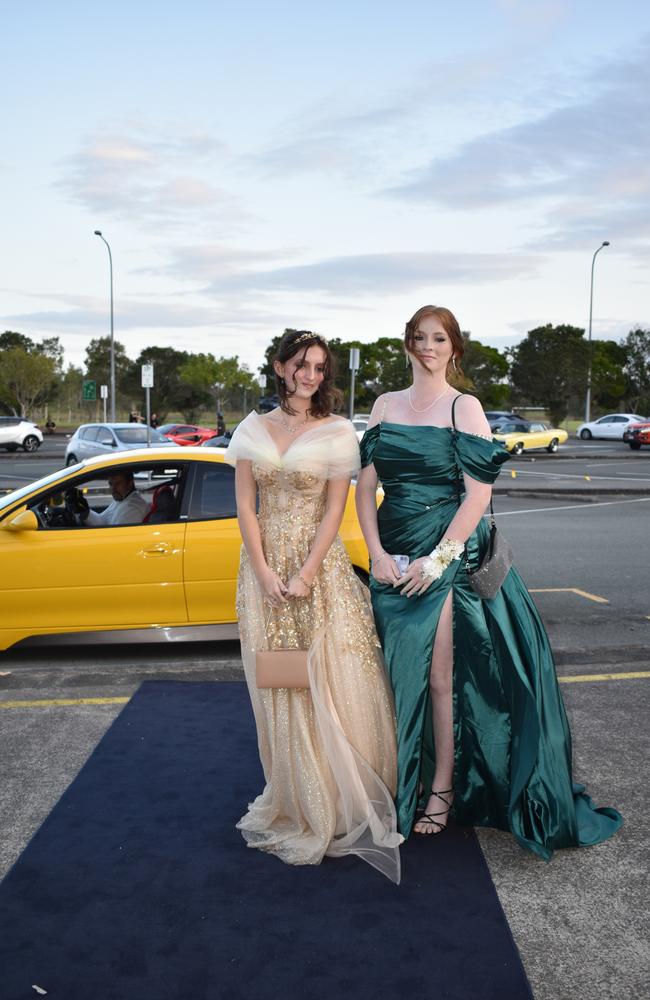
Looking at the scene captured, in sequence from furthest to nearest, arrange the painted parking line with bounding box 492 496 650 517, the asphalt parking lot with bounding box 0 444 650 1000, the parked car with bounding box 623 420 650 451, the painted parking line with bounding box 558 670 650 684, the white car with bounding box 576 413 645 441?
1. the white car with bounding box 576 413 645 441
2. the parked car with bounding box 623 420 650 451
3. the painted parking line with bounding box 492 496 650 517
4. the painted parking line with bounding box 558 670 650 684
5. the asphalt parking lot with bounding box 0 444 650 1000

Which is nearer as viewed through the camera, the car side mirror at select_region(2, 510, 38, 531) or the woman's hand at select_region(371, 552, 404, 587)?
the woman's hand at select_region(371, 552, 404, 587)

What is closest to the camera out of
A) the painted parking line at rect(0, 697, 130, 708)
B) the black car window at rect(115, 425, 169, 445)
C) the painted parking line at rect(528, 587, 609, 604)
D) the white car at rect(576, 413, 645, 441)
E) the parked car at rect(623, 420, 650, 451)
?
the painted parking line at rect(0, 697, 130, 708)

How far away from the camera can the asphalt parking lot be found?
2805mm

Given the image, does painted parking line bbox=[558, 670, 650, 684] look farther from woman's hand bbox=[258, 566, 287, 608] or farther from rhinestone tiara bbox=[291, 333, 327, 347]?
rhinestone tiara bbox=[291, 333, 327, 347]

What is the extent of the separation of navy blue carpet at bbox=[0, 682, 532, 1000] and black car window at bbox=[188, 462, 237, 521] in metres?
2.38

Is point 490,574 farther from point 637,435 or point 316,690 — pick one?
point 637,435

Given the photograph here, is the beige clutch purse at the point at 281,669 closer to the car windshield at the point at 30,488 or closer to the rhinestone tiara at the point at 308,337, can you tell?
the rhinestone tiara at the point at 308,337

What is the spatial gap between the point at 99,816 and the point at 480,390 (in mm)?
68466

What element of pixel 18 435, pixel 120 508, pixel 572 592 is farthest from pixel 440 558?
pixel 18 435

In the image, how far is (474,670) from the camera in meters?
3.51

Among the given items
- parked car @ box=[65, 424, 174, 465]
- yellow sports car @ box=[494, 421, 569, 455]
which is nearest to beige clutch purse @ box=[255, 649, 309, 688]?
parked car @ box=[65, 424, 174, 465]

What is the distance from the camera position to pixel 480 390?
70.2 metres
